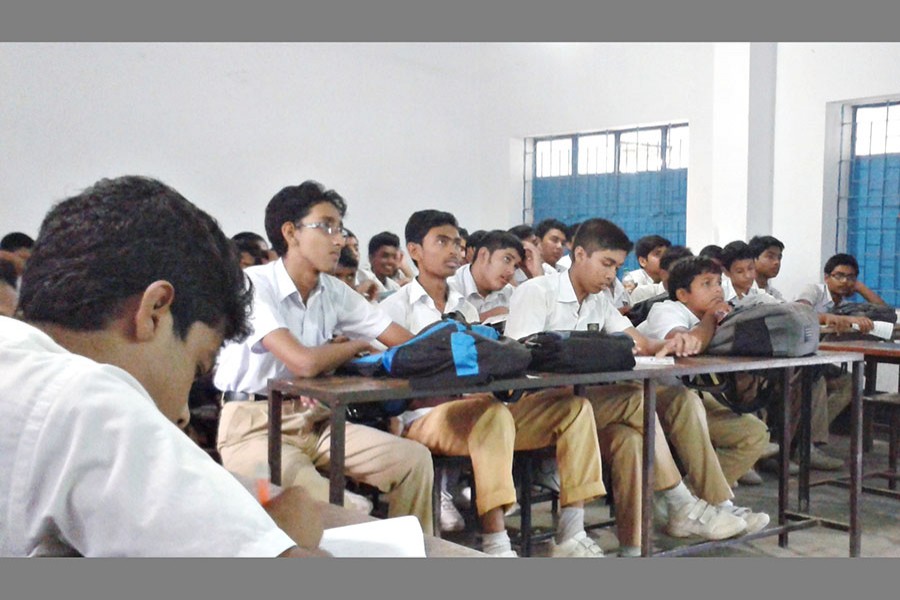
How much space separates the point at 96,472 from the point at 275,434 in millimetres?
1726

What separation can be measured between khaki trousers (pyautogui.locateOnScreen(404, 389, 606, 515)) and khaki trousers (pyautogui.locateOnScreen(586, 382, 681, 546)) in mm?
182

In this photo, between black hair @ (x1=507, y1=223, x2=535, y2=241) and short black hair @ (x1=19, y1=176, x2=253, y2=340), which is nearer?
Answer: short black hair @ (x1=19, y1=176, x2=253, y2=340)

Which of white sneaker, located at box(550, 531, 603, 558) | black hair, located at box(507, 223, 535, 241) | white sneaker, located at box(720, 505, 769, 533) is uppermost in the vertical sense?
→ black hair, located at box(507, 223, 535, 241)

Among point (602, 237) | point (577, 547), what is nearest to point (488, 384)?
point (577, 547)

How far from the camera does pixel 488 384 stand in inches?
93.8

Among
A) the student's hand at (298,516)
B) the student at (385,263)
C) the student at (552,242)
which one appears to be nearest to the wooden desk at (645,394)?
the student's hand at (298,516)

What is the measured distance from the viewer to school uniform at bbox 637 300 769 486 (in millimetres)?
3189

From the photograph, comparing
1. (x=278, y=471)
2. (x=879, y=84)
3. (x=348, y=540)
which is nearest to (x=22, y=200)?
(x=278, y=471)

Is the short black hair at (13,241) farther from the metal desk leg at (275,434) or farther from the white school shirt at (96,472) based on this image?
the white school shirt at (96,472)

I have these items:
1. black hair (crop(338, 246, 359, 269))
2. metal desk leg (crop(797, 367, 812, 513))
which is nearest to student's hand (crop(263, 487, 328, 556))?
metal desk leg (crop(797, 367, 812, 513))

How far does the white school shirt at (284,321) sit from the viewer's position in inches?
99.7

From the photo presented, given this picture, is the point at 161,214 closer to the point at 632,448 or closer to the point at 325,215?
the point at 325,215

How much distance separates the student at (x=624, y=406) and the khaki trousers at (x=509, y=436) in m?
0.20

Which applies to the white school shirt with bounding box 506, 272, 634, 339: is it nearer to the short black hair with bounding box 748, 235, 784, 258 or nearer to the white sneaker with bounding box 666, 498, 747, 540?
the white sneaker with bounding box 666, 498, 747, 540
